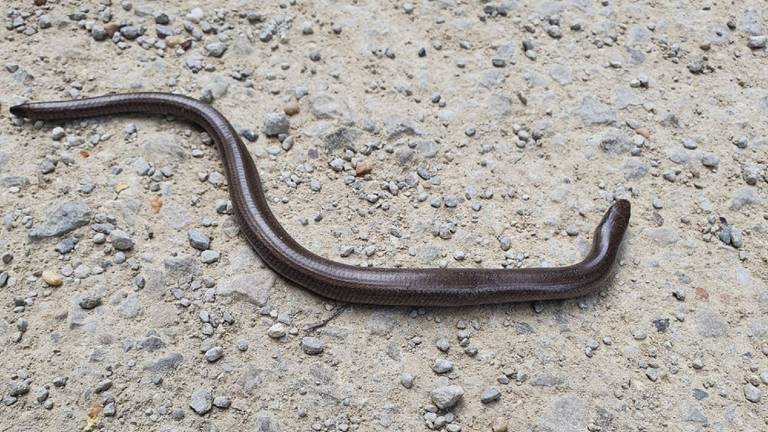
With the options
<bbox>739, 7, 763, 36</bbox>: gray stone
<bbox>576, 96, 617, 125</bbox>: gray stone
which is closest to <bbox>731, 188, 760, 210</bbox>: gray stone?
<bbox>576, 96, 617, 125</bbox>: gray stone

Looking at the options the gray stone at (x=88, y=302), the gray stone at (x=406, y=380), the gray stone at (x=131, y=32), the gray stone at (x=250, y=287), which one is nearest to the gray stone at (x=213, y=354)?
the gray stone at (x=250, y=287)

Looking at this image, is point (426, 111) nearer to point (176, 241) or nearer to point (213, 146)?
point (213, 146)

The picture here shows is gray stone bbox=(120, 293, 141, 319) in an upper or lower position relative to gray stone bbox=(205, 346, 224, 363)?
upper

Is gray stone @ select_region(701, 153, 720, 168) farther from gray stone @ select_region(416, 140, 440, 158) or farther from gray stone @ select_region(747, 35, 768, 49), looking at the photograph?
gray stone @ select_region(416, 140, 440, 158)

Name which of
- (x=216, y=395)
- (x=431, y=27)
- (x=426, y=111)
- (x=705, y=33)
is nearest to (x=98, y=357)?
(x=216, y=395)

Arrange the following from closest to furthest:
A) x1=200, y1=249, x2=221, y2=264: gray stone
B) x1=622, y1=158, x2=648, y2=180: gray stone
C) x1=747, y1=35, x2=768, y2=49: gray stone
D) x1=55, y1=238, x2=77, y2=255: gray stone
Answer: x1=55, y1=238, x2=77, y2=255: gray stone → x1=200, y1=249, x2=221, y2=264: gray stone → x1=622, y1=158, x2=648, y2=180: gray stone → x1=747, y1=35, x2=768, y2=49: gray stone

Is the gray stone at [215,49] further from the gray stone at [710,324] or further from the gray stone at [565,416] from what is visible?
the gray stone at [710,324]

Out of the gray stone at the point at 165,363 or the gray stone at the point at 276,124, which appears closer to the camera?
the gray stone at the point at 165,363
